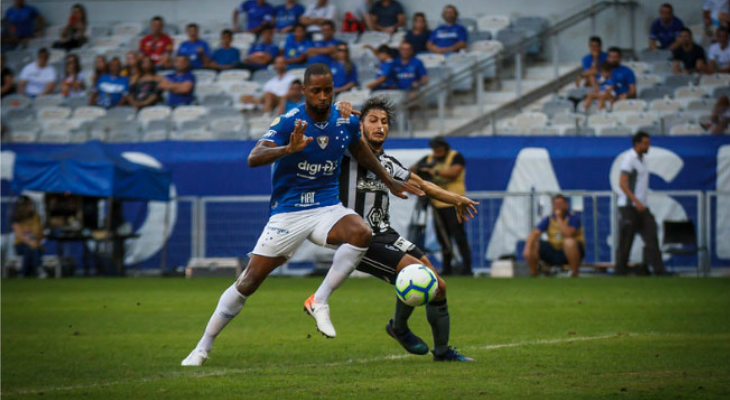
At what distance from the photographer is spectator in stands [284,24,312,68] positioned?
78.9ft

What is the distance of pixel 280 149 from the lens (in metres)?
7.08

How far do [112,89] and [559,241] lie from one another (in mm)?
11617

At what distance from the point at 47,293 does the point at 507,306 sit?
703cm

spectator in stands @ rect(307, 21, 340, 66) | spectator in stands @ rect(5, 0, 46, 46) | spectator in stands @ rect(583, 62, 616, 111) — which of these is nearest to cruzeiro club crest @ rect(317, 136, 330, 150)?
spectator in stands @ rect(583, 62, 616, 111)

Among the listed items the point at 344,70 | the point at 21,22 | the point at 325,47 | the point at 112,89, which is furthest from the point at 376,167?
the point at 21,22

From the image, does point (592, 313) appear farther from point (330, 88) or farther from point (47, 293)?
point (47, 293)

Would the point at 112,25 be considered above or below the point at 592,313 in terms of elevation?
above

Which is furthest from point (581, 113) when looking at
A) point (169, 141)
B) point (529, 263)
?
point (169, 141)

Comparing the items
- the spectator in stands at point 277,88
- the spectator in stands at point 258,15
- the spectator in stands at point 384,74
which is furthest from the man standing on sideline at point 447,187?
the spectator in stands at point 258,15

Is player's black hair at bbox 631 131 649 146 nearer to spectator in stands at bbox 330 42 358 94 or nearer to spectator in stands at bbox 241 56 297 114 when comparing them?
spectator in stands at bbox 330 42 358 94

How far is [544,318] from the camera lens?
11078 mm

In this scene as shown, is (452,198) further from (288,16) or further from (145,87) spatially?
(288,16)

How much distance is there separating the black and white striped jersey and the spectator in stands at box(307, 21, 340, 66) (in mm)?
15088

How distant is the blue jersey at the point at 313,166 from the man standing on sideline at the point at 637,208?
1112cm
